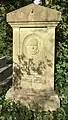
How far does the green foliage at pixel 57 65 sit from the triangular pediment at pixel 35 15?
3.28ft

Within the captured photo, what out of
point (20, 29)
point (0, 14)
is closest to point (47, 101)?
point (20, 29)

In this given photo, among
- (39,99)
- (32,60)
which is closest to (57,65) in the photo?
(32,60)

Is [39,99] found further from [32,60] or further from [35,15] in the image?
[35,15]

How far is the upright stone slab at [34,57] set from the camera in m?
4.79

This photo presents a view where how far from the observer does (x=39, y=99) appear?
4.96 metres

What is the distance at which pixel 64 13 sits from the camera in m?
5.88

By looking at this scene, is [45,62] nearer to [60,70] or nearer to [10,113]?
[60,70]

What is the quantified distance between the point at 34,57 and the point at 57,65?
770 mm

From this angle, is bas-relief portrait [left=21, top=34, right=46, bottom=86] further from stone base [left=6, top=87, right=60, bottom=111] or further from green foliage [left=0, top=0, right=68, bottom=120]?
green foliage [left=0, top=0, right=68, bottom=120]

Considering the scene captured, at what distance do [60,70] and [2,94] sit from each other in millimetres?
1309

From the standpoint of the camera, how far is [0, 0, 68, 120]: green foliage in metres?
4.63

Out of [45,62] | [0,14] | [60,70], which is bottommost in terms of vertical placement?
[60,70]

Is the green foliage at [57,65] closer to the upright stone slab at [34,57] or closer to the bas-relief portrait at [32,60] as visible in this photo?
the upright stone slab at [34,57]

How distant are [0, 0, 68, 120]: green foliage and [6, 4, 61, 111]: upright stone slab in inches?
8.2
